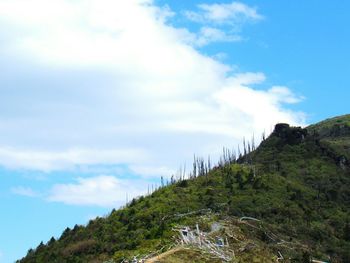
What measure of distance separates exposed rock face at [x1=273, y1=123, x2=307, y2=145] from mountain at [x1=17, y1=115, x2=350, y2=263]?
5.92 metres

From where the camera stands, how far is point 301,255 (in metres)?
72.6

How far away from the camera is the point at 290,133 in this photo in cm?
12912

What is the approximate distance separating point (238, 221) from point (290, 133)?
178 feet

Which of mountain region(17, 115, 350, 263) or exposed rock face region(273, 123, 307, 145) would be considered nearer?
mountain region(17, 115, 350, 263)

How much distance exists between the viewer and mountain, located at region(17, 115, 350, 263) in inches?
2773

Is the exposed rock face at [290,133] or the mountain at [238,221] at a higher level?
the exposed rock face at [290,133]

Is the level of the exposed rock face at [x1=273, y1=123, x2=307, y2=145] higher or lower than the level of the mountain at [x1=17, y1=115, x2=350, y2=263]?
higher

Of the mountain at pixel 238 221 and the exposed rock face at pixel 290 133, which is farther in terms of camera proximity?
the exposed rock face at pixel 290 133

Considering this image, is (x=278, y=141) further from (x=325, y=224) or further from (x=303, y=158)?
(x=325, y=224)

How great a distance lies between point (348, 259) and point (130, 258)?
99.1 feet

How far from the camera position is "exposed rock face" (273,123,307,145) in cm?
12738

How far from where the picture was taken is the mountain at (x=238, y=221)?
231ft

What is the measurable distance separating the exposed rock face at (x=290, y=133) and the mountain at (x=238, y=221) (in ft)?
19.4

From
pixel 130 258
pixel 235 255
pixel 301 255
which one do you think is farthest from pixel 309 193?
pixel 130 258
